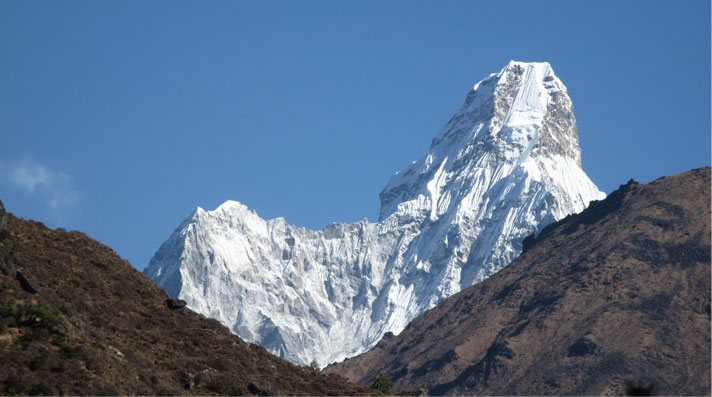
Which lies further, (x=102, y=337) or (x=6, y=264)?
(x=102, y=337)

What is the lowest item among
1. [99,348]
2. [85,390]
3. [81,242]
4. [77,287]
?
[85,390]

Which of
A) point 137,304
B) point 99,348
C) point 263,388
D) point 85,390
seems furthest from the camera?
point 137,304

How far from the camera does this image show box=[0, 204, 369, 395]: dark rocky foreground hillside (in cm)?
6325

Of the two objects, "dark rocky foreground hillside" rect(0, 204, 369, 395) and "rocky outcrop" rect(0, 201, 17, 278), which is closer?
"dark rocky foreground hillside" rect(0, 204, 369, 395)

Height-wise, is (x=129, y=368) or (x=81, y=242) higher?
(x=81, y=242)

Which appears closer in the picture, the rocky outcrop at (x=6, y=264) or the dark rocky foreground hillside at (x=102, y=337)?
the dark rocky foreground hillside at (x=102, y=337)

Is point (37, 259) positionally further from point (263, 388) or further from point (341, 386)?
point (341, 386)

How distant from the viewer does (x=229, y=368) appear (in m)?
76.8

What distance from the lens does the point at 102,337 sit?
70.8m

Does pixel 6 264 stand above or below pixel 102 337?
above

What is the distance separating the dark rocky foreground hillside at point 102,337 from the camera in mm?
63250

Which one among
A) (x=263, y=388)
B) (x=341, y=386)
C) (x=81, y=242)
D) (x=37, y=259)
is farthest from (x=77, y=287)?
(x=341, y=386)

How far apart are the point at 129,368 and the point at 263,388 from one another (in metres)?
11.0

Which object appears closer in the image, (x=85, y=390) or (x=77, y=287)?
(x=85, y=390)
